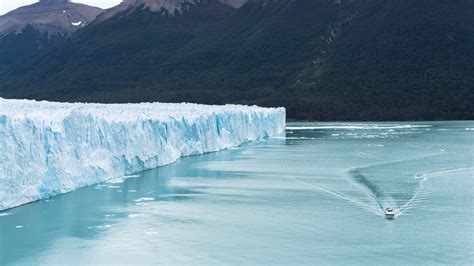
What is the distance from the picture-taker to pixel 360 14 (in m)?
56.0

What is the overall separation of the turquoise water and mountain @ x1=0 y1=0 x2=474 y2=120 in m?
27.6

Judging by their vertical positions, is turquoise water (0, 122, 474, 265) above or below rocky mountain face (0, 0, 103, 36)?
below

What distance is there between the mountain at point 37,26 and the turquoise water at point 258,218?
87.2 meters

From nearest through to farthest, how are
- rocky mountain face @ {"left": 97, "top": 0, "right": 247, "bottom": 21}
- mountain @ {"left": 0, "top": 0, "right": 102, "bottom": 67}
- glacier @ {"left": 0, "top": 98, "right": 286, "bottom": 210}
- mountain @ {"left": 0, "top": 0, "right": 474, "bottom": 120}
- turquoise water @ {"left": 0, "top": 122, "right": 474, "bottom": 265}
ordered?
turquoise water @ {"left": 0, "top": 122, "right": 474, "bottom": 265} → glacier @ {"left": 0, "top": 98, "right": 286, "bottom": 210} → mountain @ {"left": 0, "top": 0, "right": 474, "bottom": 120} → rocky mountain face @ {"left": 97, "top": 0, "right": 247, "bottom": 21} → mountain @ {"left": 0, "top": 0, "right": 102, "bottom": 67}

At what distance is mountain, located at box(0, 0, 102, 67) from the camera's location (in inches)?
3930

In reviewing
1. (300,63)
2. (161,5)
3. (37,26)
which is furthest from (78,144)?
(37,26)

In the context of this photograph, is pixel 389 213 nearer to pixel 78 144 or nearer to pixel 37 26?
pixel 78 144

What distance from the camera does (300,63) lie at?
5256cm

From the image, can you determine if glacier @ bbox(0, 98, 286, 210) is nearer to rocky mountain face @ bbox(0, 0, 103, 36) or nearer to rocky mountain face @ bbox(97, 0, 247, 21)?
rocky mountain face @ bbox(97, 0, 247, 21)

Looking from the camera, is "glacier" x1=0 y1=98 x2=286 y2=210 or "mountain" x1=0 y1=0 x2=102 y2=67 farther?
"mountain" x1=0 y1=0 x2=102 y2=67

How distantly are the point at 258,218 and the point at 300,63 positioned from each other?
141 feet

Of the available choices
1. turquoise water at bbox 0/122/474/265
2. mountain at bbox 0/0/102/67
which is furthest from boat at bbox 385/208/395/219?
mountain at bbox 0/0/102/67

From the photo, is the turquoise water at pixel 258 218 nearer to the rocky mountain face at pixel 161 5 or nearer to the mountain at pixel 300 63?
the mountain at pixel 300 63

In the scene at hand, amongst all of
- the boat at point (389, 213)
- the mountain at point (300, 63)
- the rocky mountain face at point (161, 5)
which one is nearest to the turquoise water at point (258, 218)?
the boat at point (389, 213)
